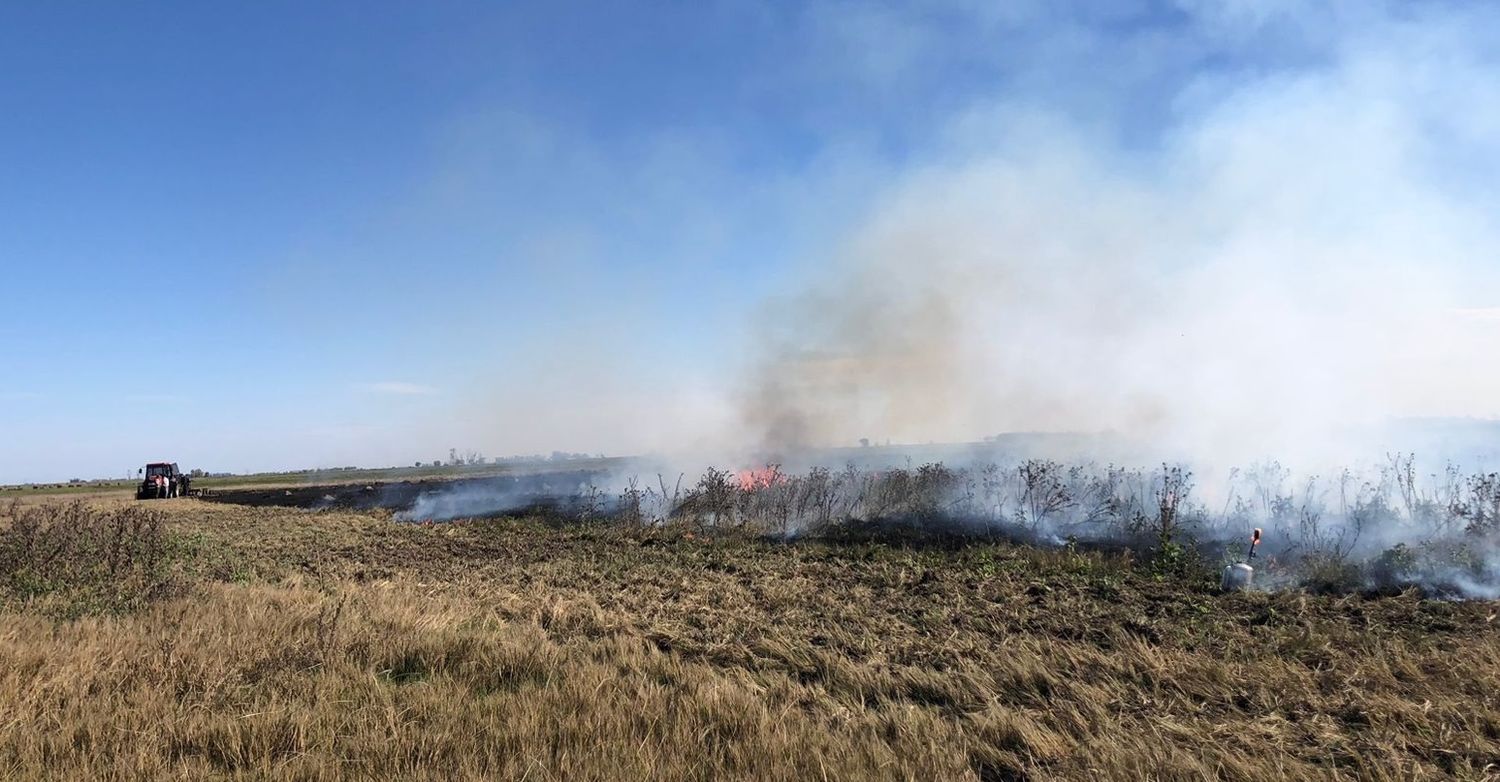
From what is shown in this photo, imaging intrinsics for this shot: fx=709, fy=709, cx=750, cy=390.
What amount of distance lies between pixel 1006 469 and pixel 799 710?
22832 millimetres

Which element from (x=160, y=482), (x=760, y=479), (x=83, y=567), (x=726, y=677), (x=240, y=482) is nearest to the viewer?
(x=726, y=677)

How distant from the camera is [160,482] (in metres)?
45.8

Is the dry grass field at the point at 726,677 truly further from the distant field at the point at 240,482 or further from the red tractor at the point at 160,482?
the distant field at the point at 240,482

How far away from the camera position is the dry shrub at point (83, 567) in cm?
934

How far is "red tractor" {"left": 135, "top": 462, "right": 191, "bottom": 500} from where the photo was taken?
148 ft

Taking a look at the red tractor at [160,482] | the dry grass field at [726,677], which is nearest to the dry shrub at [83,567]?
the dry grass field at [726,677]

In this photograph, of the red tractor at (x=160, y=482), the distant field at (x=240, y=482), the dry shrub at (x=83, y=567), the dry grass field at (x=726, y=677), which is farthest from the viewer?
the distant field at (x=240, y=482)

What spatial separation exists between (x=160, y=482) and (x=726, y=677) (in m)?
54.6

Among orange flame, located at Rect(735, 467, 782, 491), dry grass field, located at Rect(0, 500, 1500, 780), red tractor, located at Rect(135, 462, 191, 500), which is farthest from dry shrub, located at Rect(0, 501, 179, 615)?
red tractor, located at Rect(135, 462, 191, 500)

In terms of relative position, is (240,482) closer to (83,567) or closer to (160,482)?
(160,482)

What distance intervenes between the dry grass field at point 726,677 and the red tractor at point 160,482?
42114 millimetres

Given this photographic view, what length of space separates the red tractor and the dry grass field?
42.1 meters

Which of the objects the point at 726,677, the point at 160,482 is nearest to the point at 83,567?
the point at 726,677

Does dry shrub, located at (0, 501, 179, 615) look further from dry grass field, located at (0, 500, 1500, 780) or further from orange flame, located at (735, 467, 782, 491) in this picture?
orange flame, located at (735, 467, 782, 491)
